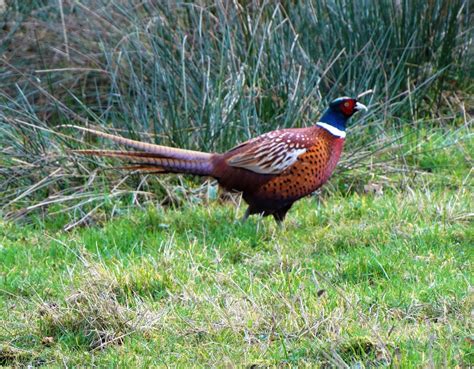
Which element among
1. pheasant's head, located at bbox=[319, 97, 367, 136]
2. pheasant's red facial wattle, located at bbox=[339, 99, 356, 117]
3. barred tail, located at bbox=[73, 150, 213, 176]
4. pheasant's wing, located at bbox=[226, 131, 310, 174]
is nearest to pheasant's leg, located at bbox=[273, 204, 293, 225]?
pheasant's wing, located at bbox=[226, 131, 310, 174]

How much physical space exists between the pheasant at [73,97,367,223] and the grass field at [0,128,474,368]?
0.60ft

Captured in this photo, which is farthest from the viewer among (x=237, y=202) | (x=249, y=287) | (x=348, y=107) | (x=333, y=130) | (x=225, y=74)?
(x=225, y=74)

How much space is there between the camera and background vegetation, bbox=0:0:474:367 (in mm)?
4199

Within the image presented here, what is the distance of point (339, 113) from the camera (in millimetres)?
6535

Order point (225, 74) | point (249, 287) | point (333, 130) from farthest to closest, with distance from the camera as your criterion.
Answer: point (225, 74) < point (333, 130) < point (249, 287)

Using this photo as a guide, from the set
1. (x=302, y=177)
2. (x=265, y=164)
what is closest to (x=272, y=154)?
(x=265, y=164)

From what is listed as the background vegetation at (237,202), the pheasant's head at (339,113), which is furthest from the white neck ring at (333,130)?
the background vegetation at (237,202)

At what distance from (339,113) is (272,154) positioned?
2.02ft

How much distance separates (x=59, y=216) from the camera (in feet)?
22.7

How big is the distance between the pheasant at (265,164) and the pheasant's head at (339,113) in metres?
0.14

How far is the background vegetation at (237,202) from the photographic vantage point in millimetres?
4199

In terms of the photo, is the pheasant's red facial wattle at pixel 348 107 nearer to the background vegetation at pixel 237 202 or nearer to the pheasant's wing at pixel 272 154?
the pheasant's wing at pixel 272 154

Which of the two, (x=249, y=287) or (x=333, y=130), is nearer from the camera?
(x=249, y=287)

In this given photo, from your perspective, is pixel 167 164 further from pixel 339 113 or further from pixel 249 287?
pixel 249 287
